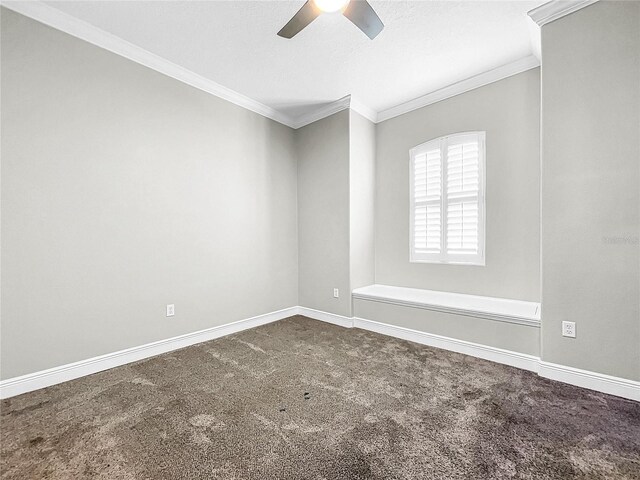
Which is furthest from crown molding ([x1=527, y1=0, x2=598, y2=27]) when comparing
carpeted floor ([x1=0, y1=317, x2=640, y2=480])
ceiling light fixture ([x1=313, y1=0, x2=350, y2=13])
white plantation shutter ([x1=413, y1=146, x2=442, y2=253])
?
carpeted floor ([x1=0, y1=317, x2=640, y2=480])

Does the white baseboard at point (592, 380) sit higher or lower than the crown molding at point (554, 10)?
lower

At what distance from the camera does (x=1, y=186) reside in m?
2.01

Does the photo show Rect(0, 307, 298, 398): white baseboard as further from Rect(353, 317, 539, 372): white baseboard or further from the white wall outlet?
the white wall outlet

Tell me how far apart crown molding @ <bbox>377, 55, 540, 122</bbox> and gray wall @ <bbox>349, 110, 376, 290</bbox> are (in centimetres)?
38

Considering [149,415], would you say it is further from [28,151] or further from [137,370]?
[28,151]

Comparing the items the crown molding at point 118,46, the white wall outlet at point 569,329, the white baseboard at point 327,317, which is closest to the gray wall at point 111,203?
the crown molding at point 118,46

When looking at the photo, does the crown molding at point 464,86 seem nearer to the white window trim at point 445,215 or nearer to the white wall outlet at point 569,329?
the white window trim at point 445,215

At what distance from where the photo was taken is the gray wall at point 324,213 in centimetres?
374

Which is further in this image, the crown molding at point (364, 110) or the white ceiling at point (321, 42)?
the crown molding at point (364, 110)

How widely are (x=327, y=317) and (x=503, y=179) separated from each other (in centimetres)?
265

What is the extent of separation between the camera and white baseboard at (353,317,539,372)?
8.07ft

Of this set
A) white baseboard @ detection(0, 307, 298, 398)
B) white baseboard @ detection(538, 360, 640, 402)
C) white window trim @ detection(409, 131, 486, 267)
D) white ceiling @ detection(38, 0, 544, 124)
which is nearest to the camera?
white baseboard @ detection(538, 360, 640, 402)

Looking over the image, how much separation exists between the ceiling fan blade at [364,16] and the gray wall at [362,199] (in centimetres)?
176

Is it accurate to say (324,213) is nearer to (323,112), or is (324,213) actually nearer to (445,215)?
(323,112)
